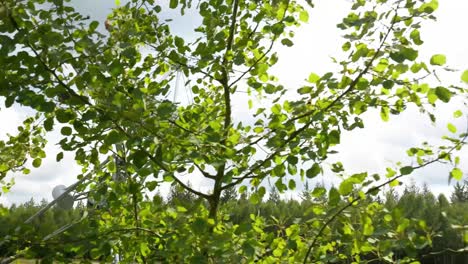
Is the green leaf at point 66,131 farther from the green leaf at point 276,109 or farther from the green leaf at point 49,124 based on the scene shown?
the green leaf at point 276,109

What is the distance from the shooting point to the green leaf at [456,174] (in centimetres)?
188

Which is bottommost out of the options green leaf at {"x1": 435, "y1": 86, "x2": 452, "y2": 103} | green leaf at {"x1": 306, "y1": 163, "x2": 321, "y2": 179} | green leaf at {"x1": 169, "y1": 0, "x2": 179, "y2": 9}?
green leaf at {"x1": 306, "y1": 163, "x2": 321, "y2": 179}

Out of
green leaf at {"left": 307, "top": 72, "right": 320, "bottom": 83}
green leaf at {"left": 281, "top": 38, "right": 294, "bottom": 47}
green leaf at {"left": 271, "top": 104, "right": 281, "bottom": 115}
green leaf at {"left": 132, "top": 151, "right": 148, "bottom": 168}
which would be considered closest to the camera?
green leaf at {"left": 132, "top": 151, "right": 148, "bottom": 168}

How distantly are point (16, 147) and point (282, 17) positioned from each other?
2495 millimetres

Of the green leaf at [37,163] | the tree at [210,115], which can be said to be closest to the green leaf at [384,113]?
the tree at [210,115]

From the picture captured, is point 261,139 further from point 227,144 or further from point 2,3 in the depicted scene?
point 2,3

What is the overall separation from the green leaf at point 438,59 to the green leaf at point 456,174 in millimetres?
476

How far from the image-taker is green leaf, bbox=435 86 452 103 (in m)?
1.72

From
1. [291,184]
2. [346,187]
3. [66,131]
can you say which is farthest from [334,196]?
[66,131]

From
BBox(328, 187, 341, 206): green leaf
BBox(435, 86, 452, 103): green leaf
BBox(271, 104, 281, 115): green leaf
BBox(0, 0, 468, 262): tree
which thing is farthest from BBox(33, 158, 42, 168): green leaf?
BBox(435, 86, 452, 103): green leaf

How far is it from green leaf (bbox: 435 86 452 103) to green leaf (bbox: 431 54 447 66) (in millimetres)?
101

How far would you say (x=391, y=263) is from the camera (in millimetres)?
2135

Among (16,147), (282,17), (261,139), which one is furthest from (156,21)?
(16,147)

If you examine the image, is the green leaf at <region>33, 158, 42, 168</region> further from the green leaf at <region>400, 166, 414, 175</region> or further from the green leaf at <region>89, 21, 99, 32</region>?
the green leaf at <region>400, 166, 414, 175</region>
